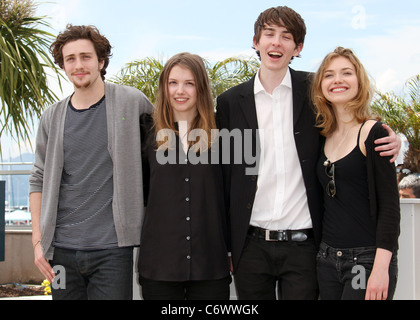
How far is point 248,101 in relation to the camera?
301 cm

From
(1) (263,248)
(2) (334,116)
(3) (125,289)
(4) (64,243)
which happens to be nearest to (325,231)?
(1) (263,248)

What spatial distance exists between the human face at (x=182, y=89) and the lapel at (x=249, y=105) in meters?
0.31

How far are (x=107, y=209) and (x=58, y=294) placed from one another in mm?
599

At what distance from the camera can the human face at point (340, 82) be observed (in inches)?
109

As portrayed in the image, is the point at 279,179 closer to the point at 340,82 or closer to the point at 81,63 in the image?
the point at 340,82

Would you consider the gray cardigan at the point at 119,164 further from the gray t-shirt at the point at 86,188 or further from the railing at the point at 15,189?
the railing at the point at 15,189

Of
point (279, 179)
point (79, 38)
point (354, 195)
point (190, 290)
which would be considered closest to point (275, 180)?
point (279, 179)

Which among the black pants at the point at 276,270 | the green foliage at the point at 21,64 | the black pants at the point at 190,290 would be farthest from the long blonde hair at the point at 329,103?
the green foliage at the point at 21,64

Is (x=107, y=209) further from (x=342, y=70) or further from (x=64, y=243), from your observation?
(x=342, y=70)

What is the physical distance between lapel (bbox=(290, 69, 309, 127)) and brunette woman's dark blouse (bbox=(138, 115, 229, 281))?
0.60m

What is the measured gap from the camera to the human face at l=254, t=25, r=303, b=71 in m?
3.00
